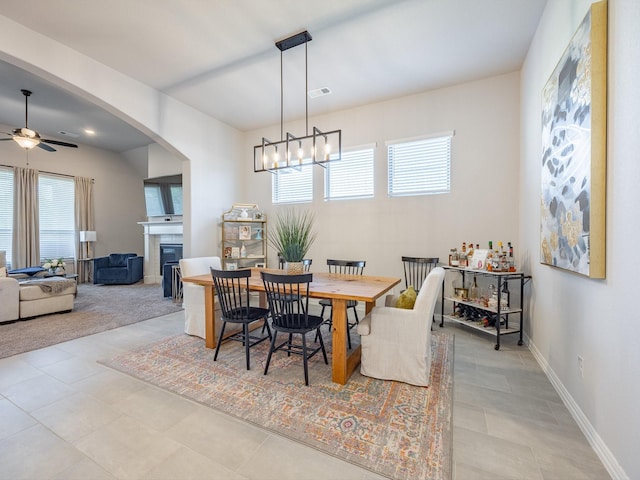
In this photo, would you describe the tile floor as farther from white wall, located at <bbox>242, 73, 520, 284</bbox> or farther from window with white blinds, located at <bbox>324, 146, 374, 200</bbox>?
window with white blinds, located at <bbox>324, 146, 374, 200</bbox>

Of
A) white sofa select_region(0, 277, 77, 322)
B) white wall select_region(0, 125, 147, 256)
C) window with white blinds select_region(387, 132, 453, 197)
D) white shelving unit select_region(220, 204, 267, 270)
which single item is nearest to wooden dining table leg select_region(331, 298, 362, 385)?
window with white blinds select_region(387, 132, 453, 197)

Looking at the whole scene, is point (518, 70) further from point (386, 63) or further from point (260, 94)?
point (260, 94)

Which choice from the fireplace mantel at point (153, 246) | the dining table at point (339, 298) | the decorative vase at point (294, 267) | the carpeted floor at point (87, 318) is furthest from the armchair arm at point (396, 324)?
the fireplace mantel at point (153, 246)

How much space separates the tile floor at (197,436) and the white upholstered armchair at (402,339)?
364mm

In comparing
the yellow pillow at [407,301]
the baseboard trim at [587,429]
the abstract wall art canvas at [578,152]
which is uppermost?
the abstract wall art canvas at [578,152]

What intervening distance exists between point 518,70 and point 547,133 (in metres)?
1.66

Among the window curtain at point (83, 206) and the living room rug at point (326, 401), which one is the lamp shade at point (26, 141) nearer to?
the window curtain at point (83, 206)

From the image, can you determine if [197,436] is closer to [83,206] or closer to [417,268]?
[417,268]

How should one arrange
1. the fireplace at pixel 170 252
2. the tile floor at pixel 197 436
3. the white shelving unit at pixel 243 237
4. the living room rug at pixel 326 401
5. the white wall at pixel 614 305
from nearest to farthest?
the white wall at pixel 614 305
the tile floor at pixel 197 436
the living room rug at pixel 326 401
the white shelving unit at pixel 243 237
the fireplace at pixel 170 252

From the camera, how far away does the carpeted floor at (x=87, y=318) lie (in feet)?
10.4

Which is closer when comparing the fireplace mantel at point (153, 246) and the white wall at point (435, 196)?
the white wall at point (435, 196)

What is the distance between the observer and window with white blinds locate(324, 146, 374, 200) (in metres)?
4.40

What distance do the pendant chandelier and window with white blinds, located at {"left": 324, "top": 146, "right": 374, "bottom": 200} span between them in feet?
0.72

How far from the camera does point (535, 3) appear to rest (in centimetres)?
242
